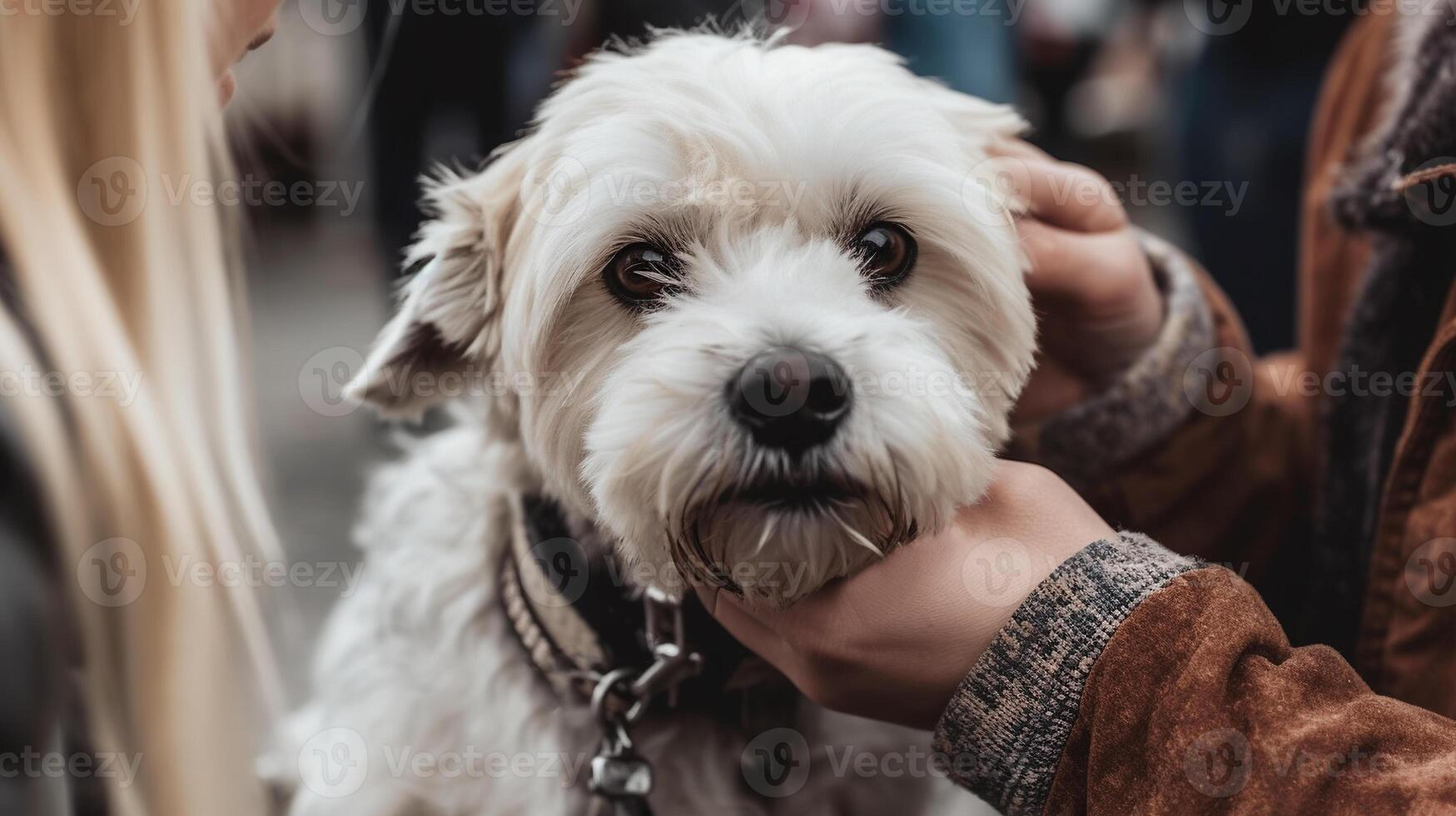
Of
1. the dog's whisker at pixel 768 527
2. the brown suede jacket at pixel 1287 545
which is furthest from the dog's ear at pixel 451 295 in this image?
the brown suede jacket at pixel 1287 545

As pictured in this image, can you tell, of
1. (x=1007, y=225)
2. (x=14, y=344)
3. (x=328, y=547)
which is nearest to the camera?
(x=14, y=344)

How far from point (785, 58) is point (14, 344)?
0.87 metres

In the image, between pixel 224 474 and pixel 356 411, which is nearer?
pixel 224 474

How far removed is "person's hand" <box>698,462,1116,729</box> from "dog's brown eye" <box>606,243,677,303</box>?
1.26 feet

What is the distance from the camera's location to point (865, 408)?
103cm

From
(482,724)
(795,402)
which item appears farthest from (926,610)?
(482,724)

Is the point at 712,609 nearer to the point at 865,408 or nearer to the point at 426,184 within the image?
the point at 865,408

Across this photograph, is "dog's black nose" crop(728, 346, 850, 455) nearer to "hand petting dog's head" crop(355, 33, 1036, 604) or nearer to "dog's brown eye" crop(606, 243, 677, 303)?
"hand petting dog's head" crop(355, 33, 1036, 604)

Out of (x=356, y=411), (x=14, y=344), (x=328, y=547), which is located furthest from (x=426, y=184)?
(x=356, y=411)

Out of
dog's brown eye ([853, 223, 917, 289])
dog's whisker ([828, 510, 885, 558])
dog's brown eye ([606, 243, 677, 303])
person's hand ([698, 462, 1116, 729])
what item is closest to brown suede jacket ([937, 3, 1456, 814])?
person's hand ([698, 462, 1116, 729])

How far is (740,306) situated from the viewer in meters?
1.17

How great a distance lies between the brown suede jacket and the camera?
948 mm

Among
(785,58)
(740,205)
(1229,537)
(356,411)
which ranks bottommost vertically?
(356,411)

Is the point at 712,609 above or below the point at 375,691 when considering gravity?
above
